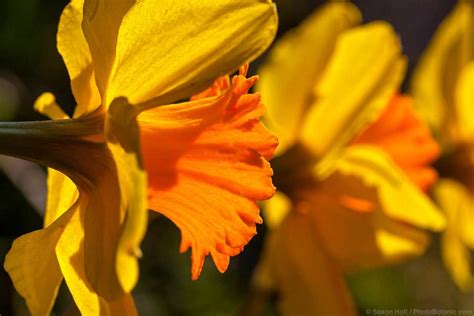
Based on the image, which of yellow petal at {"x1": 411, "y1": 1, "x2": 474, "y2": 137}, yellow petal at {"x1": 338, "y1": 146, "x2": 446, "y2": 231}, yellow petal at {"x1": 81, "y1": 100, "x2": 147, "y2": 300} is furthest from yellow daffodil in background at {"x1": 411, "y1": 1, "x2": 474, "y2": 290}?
yellow petal at {"x1": 81, "y1": 100, "x2": 147, "y2": 300}

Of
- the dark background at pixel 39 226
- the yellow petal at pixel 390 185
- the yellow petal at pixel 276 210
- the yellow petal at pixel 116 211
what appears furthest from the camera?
the dark background at pixel 39 226

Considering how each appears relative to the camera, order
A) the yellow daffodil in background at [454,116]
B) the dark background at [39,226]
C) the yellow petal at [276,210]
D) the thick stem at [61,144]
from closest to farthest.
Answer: the thick stem at [61,144]
the yellow petal at [276,210]
the dark background at [39,226]
the yellow daffodil in background at [454,116]

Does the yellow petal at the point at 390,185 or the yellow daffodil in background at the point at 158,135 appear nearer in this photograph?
the yellow daffodil in background at the point at 158,135

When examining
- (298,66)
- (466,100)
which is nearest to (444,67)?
(466,100)

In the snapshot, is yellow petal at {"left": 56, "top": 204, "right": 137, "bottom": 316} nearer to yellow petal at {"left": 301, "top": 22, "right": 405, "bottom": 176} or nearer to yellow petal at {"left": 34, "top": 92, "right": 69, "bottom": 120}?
yellow petal at {"left": 34, "top": 92, "right": 69, "bottom": 120}

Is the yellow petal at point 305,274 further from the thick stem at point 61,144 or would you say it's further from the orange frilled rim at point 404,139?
the thick stem at point 61,144

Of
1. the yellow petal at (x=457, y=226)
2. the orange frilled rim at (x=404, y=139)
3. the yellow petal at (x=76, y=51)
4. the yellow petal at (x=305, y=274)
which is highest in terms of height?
the yellow petal at (x=76, y=51)

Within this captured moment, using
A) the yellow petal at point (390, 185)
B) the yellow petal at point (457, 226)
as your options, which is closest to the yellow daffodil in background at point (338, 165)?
the yellow petal at point (390, 185)

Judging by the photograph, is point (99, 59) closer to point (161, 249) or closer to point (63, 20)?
point (63, 20)
